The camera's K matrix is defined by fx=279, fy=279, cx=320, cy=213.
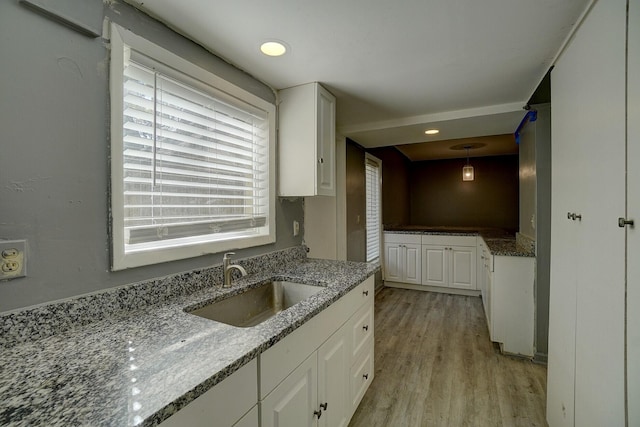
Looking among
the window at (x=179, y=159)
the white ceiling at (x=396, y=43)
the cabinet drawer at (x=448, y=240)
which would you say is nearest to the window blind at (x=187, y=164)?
the window at (x=179, y=159)

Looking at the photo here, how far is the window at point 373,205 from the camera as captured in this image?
3832mm

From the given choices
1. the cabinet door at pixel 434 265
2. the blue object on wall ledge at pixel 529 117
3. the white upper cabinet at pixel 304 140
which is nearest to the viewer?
the white upper cabinet at pixel 304 140

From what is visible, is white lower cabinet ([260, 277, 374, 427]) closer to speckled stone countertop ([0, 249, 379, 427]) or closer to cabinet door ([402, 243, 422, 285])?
speckled stone countertop ([0, 249, 379, 427])

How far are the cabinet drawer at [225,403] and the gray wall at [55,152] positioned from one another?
654 mm

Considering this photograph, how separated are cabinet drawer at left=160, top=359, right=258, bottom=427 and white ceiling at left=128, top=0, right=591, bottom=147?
1.36m

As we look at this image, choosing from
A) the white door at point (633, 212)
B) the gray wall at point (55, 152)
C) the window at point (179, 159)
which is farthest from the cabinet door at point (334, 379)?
the white door at point (633, 212)

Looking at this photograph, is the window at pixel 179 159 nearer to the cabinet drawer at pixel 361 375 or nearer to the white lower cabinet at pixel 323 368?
the white lower cabinet at pixel 323 368

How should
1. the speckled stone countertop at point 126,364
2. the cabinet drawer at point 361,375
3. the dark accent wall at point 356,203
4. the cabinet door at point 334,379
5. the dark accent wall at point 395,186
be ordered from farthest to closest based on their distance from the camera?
the dark accent wall at point 395,186
the dark accent wall at point 356,203
the cabinet drawer at point 361,375
the cabinet door at point 334,379
the speckled stone countertop at point 126,364

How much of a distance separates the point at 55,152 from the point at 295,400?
1217mm

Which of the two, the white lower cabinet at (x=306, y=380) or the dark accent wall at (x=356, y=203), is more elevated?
the dark accent wall at (x=356, y=203)

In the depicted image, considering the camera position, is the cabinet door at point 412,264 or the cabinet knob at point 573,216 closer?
the cabinet knob at point 573,216

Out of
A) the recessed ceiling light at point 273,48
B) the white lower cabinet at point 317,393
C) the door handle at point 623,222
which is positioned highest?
the recessed ceiling light at point 273,48

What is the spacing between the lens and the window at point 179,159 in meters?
1.12

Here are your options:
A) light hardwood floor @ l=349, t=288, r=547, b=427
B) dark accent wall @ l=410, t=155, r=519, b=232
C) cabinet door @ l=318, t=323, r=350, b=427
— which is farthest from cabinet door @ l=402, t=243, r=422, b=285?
cabinet door @ l=318, t=323, r=350, b=427
